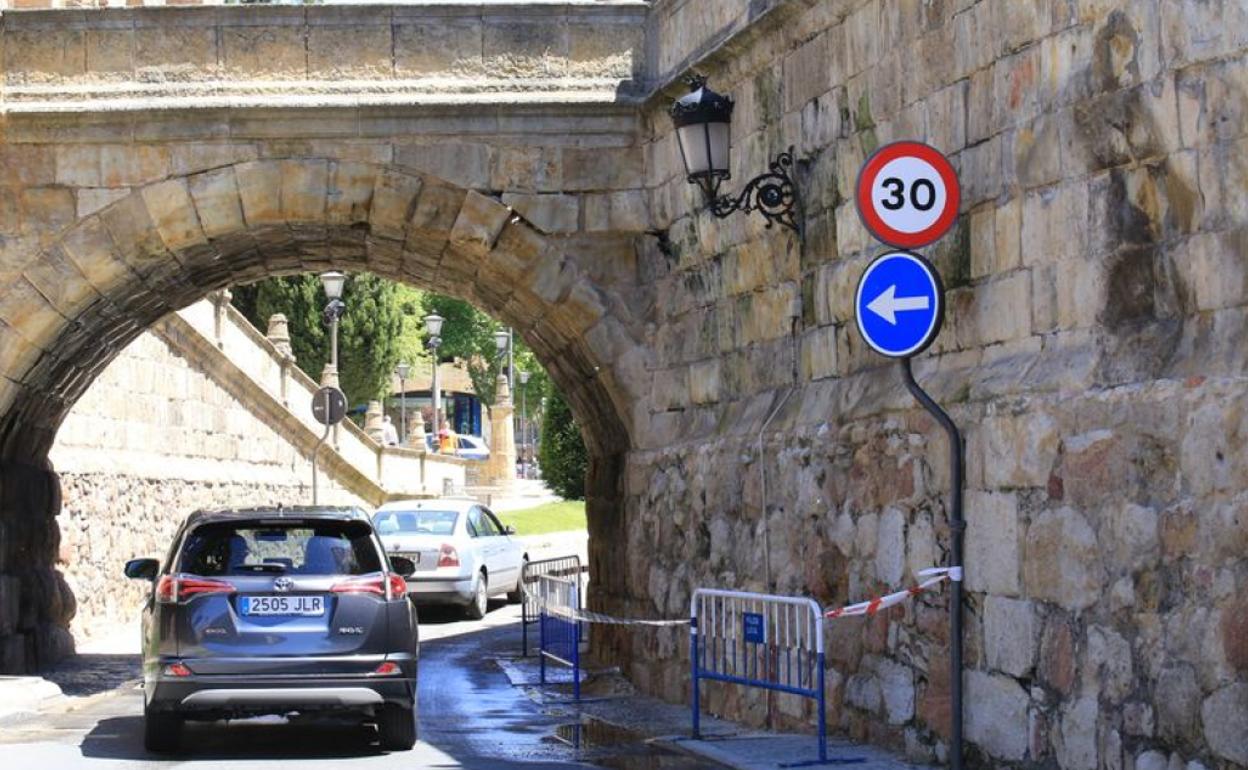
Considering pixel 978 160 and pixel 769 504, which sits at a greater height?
pixel 978 160

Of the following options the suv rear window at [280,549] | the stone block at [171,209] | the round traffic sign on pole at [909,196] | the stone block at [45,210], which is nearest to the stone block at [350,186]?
the stone block at [171,209]

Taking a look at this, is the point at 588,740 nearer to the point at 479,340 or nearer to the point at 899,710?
the point at 899,710

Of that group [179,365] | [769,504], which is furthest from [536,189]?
[179,365]

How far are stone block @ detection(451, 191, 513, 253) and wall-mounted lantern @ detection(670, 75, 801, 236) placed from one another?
10.2 ft

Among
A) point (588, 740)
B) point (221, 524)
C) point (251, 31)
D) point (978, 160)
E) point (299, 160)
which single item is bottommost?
point (588, 740)

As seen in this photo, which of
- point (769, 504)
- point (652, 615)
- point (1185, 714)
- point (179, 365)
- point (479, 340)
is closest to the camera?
point (1185, 714)

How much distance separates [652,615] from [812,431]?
155 inches

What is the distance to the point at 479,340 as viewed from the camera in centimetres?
8306

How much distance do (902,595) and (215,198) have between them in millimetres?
7993

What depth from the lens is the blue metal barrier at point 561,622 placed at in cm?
1623

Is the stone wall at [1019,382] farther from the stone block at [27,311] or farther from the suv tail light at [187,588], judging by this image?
the stone block at [27,311]

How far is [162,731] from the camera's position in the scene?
1209 centimetres

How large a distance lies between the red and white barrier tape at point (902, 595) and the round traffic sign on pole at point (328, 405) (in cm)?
1557

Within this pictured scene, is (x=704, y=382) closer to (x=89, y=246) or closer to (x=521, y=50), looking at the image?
(x=521, y=50)
